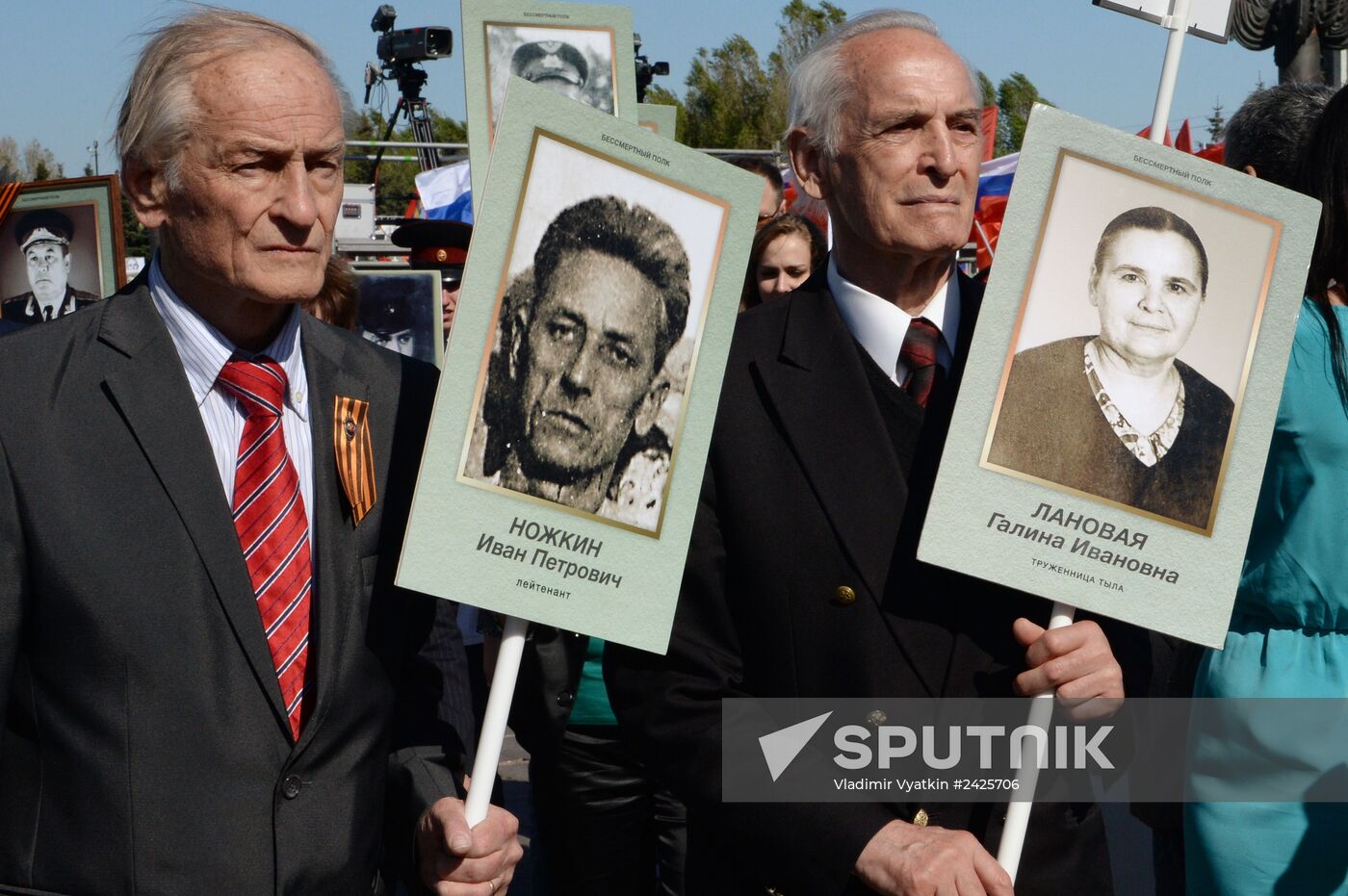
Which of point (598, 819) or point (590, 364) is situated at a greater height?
point (590, 364)

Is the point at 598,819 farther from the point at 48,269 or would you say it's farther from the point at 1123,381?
the point at 48,269

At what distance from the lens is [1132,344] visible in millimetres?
2170

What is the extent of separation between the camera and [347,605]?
2.14 metres

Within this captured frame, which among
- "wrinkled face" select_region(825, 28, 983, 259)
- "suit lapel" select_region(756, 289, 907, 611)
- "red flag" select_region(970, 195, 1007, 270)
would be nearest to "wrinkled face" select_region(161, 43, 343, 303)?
"suit lapel" select_region(756, 289, 907, 611)

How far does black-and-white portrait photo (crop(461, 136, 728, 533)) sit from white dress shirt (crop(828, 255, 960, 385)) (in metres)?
0.40

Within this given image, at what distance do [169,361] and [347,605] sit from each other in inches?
17.1

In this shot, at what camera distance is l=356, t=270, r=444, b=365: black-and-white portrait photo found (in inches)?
212

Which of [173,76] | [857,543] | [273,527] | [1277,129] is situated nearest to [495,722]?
[273,527]

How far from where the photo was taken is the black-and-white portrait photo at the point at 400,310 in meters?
5.38

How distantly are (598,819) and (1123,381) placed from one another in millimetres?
2073

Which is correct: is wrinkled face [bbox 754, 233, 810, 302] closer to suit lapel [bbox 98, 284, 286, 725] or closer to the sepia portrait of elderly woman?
the sepia portrait of elderly woman

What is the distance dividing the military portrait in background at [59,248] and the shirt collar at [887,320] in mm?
3321

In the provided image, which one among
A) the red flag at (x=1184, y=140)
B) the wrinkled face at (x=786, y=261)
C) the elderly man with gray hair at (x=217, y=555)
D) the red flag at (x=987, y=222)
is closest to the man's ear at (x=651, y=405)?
the elderly man with gray hair at (x=217, y=555)

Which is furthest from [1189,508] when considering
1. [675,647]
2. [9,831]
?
[9,831]
